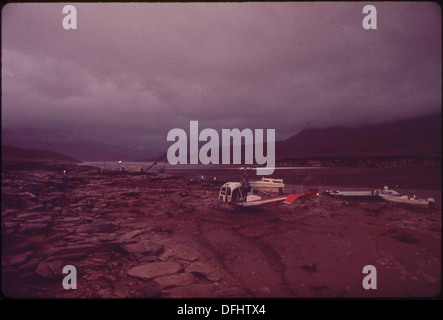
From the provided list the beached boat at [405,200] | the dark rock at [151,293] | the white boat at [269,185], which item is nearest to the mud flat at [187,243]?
the dark rock at [151,293]

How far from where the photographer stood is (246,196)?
471 centimetres

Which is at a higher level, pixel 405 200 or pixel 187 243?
pixel 405 200

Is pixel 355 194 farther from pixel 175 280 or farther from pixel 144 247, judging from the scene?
pixel 144 247

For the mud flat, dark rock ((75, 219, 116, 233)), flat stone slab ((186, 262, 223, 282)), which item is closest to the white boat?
the mud flat

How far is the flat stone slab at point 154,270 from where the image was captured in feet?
9.45

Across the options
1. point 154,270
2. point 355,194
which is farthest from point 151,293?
point 355,194

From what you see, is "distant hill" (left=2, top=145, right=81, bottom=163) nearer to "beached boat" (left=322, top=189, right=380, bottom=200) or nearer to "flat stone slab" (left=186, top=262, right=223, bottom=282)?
"flat stone slab" (left=186, top=262, right=223, bottom=282)

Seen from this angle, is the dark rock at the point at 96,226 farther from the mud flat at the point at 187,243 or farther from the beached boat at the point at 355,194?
the beached boat at the point at 355,194

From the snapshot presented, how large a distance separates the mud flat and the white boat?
46cm

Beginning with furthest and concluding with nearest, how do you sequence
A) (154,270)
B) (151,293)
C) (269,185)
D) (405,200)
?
1. (269,185)
2. (405,200)
3. (154,270)
4. (151,293)

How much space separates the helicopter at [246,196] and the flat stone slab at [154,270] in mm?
1706

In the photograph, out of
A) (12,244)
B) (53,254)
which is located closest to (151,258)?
(53,254)

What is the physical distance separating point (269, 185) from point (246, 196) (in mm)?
633
